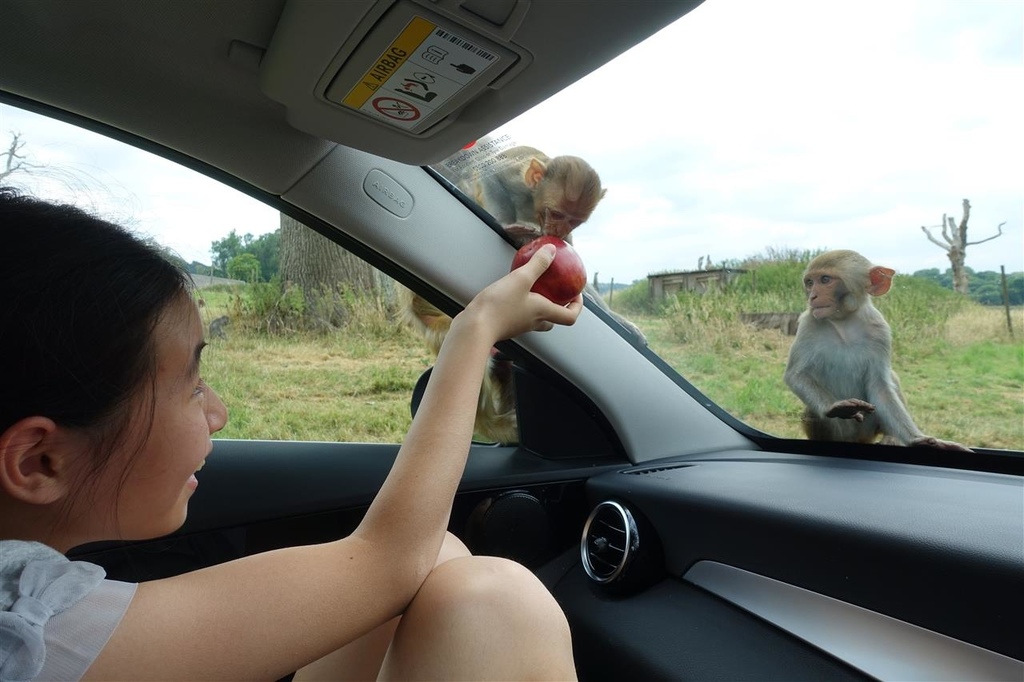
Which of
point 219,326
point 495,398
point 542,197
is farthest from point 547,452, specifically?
point 219,326

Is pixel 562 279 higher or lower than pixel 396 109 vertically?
lower

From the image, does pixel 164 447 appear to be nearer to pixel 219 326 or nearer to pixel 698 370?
pixel 219 326

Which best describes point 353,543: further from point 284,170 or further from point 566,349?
point 566,349

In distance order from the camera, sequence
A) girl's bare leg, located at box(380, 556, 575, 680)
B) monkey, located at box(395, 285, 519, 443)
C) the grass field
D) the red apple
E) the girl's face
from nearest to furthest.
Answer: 1. the girl's face
2. girl's bare leg, located at box(380, 556, 575, 680)
3. the red apple
4. the grass field
5. monkey, located at box(395, 285, 519, 443)

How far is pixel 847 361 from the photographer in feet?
7.74

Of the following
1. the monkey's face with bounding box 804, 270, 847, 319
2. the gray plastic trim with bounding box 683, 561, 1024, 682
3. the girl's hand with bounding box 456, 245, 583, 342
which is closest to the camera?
the gray plastic trim with bounding box 683, 561, 1024, 682

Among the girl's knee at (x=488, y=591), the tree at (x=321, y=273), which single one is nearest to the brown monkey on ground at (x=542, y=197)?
the tree at (x=321, y=273)

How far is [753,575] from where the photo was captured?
1.87 m

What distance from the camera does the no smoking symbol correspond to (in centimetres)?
154

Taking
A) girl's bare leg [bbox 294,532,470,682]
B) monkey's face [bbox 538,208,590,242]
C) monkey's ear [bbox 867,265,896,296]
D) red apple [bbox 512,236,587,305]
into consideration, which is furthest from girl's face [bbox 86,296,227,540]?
monkey's ear [bbox 867,265,896,296]

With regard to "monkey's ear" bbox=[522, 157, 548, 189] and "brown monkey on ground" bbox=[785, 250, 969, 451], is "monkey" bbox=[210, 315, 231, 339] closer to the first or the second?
"monkey's ear" bbox=[522, 157, 548, 189]

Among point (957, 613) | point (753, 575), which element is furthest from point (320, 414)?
point (957, 613)

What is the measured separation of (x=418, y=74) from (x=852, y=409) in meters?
1.77

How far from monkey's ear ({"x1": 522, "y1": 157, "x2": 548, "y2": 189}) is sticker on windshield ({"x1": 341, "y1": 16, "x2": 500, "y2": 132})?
0.75 m
